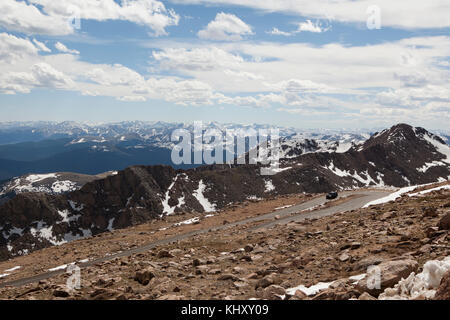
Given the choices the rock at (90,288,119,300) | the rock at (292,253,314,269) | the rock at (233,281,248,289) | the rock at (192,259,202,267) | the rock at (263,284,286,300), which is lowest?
the rock at (192,259,202,267)

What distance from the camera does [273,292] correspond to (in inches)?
493

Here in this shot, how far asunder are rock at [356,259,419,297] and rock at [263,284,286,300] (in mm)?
2730

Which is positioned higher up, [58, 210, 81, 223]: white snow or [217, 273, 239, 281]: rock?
[217, 273, 239, 281]: rock

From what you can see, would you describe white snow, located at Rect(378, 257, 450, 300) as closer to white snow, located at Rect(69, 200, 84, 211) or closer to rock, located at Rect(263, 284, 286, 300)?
rock, located at Rect(263, 284, 286, 300)

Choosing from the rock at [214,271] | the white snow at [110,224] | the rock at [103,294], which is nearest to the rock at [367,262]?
the rock at [214,271]

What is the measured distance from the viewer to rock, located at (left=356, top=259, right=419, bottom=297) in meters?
11.0

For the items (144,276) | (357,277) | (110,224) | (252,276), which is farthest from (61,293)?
(110,224)

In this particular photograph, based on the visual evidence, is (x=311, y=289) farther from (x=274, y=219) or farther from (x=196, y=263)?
(x=274, y=219)

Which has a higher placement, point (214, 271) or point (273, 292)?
point (273, 292)

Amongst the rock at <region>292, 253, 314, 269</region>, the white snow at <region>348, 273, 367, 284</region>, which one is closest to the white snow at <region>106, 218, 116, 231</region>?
the rock at <region>292, 253, 314, 269</region>

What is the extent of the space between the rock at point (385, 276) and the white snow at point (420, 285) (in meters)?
0.33

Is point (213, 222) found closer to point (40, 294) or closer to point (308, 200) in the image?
point (308, 200)

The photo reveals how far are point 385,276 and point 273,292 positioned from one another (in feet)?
13.1

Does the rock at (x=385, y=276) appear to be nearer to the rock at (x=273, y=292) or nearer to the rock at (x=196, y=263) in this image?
the rock at (x=273, y=292)
